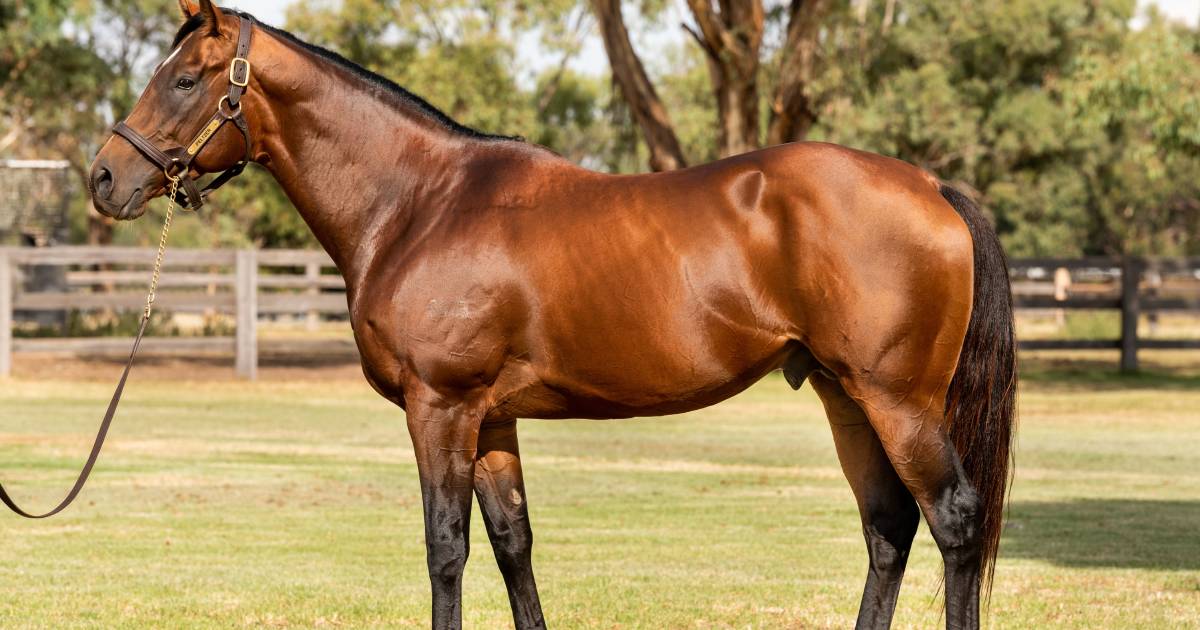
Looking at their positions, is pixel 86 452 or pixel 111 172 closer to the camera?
pixel 111 172

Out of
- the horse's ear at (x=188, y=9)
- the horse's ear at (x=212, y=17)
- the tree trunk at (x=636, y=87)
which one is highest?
the tree trunk at (x=636, y=87)

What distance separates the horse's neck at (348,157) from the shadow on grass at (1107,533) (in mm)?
5104

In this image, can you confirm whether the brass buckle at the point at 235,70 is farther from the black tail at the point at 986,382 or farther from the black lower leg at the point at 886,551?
the black lower leg at the point at 886,551

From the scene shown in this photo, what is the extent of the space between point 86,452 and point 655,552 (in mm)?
7512

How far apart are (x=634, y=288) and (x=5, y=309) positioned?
731 inches

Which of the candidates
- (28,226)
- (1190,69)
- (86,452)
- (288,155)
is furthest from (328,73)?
(28,226)

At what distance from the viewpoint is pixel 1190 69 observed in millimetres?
21797

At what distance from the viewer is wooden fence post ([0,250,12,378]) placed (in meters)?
21.5

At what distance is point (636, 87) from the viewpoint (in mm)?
24406

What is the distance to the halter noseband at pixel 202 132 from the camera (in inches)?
213

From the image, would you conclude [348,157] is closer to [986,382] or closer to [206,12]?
[206,12]

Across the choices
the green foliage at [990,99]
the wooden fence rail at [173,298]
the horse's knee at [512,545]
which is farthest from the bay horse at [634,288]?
the green foliage at [990,99]

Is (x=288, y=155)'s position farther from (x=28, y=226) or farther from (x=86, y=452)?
(x=28, y=226)

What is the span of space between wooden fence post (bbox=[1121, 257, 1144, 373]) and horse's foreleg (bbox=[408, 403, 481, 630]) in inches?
839
